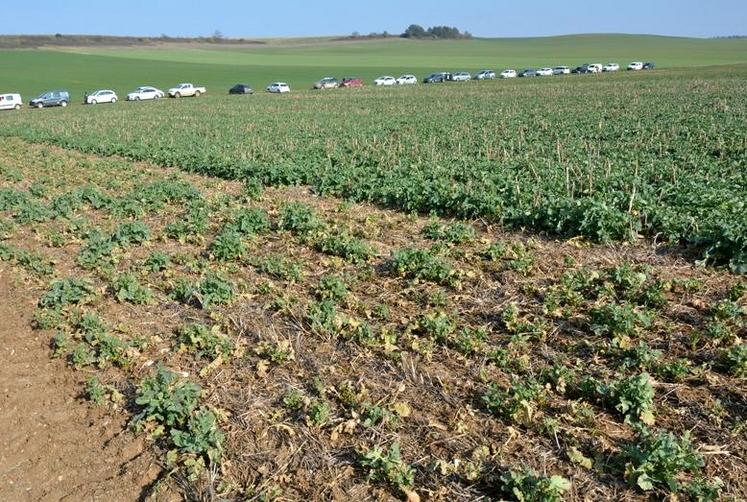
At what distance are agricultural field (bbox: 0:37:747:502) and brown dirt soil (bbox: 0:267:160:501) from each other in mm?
144

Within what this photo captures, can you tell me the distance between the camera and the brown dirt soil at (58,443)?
175 inches

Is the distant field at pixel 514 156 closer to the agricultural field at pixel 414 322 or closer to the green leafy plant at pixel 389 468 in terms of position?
the agricultural field at pixel 414 322

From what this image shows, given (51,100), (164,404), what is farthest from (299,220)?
(51,100)

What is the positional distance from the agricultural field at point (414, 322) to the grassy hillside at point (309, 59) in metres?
60.4

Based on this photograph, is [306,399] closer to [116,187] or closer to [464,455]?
[464,455]

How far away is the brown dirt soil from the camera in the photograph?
14.6 ft

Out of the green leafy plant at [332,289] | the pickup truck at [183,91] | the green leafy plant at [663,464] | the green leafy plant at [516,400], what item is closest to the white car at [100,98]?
the pickup truck at [183,91]

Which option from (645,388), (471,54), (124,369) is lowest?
(124,369)

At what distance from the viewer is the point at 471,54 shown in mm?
118938

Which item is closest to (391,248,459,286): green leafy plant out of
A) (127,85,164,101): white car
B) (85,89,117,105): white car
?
(85,89,117,105): white car

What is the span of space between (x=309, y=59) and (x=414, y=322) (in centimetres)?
10704

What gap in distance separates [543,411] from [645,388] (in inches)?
29.4

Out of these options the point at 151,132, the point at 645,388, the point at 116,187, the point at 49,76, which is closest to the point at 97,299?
the point at 645,388

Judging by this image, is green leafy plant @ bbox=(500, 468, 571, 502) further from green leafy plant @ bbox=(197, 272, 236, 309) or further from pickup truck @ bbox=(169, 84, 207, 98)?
pickup truck @ bbox=(169, 84, 207, 98)
